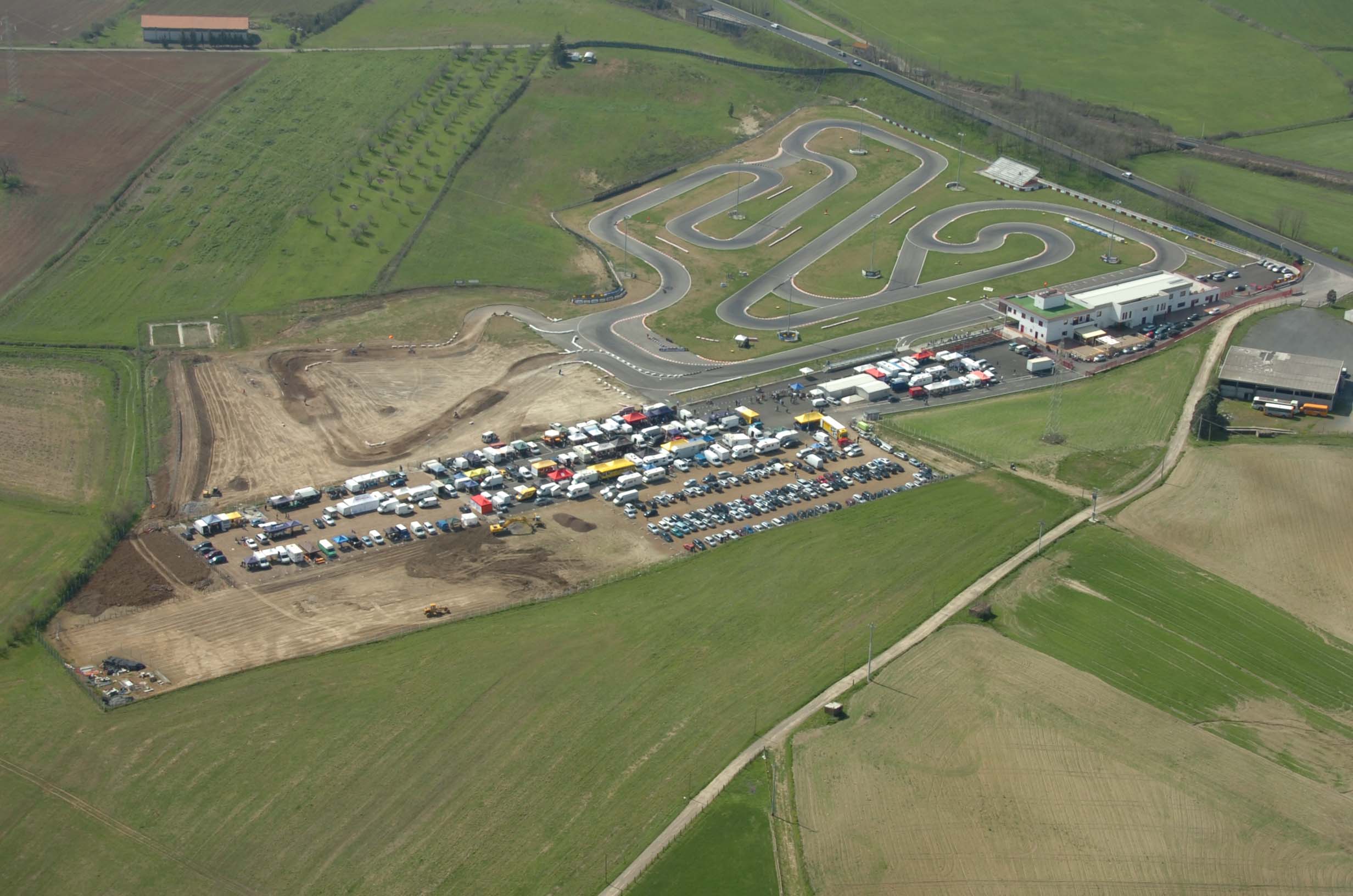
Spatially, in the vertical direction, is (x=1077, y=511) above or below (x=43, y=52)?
below

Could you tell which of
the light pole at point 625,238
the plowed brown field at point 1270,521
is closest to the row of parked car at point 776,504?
the plowed brown field at point 1270,521

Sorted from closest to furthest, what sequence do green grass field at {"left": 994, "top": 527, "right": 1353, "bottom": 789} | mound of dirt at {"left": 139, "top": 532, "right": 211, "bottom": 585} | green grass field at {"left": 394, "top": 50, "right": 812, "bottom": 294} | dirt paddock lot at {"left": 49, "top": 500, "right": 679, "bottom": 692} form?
green grass field at {"left": 994, "top": 527, "right": 1353, "bottom": 789}
dirt paddock lot at {"left": 49, "top": 500, "right": 679, "bottom": 692}
mound of dirt at {"left": 139, "top": 532, "right": 211, "bottom": 585}
green grass field at {"left": 394, "top": 50, "right": 812, "bottom": 294}

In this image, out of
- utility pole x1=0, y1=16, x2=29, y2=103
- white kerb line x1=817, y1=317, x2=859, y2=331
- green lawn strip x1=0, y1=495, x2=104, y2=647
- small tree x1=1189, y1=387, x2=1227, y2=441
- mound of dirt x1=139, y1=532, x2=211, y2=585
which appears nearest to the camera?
green lawn strip x1=0, y1=495, x2=104, y2=647

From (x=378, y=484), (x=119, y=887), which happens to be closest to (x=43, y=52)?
(x=378, y=484)

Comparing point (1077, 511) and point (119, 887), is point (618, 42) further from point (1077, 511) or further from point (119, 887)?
point (119, 887)

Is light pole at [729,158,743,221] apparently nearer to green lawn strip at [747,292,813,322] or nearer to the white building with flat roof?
green lawn strip at [747,292,813,322]

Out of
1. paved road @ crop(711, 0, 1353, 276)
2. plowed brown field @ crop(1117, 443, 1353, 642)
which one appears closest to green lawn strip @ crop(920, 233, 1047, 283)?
paved road @ crop(711, 0, 1353, 276)

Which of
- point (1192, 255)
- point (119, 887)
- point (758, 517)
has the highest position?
point (1192, 255)
